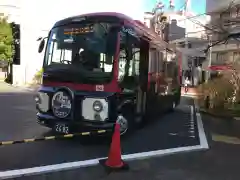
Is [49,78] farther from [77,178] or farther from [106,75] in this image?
[77,178]

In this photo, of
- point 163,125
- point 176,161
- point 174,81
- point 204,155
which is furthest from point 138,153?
point 174,81

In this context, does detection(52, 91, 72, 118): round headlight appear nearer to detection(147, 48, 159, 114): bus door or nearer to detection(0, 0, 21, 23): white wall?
detection(147, 48, 159, 114): bus door

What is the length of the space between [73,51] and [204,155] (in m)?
3.90

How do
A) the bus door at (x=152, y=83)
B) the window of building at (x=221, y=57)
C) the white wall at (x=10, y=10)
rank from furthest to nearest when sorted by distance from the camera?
the window of building at (x=221, y=57), the white wall at (x=10, y=10), the bus door at (x=152, y=83)

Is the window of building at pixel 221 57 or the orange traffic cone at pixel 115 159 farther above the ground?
the window of building at pixel 221 57

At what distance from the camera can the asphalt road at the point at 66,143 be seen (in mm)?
6336

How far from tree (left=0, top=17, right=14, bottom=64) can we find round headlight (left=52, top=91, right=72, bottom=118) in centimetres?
2406

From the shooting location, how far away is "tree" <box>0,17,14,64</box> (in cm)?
2988

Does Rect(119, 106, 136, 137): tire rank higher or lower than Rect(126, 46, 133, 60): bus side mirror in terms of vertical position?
lower

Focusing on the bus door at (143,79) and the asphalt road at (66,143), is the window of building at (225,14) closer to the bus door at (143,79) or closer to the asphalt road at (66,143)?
the asphalt road at (66,143)

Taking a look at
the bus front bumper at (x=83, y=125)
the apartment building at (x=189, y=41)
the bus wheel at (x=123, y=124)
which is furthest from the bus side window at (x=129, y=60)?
the apartment building at (x=189, y=41)

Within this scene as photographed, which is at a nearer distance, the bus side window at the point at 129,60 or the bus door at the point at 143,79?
the bus side window at the point at 129,60

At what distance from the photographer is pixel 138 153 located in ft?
23.3

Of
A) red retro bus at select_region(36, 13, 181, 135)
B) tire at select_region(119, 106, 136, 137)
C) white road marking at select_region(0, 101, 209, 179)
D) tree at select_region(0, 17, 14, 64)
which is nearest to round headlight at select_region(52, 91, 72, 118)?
red retro bus at select_region(36, 13, 181, 135)
